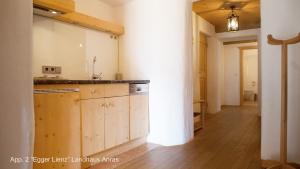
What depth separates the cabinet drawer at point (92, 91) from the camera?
7.02 feet

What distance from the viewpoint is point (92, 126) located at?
2.25m

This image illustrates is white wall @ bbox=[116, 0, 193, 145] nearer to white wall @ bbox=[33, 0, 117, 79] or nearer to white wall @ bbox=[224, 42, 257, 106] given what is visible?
white wall @ bbox=[33, 0, 117, 79]

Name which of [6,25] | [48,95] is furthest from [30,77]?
[48,95]

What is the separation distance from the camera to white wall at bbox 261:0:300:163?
2.19 meters

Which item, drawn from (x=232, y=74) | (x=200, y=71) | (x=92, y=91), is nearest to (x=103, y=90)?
(x=92, y=91)

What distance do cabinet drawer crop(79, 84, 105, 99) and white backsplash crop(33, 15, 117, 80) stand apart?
0.72 metres

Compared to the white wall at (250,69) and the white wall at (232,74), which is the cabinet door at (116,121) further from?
the white wall at (250,69)

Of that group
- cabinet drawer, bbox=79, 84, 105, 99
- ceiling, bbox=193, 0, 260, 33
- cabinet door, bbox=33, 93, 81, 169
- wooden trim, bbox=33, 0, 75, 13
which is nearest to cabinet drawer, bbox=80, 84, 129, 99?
cabinet drawer, bbox=79, 84, 105, 99

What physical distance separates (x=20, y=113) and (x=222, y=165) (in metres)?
1.94

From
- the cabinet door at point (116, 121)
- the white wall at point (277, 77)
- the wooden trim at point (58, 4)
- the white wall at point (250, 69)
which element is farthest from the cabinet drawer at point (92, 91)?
the white wall at point (250, 69)

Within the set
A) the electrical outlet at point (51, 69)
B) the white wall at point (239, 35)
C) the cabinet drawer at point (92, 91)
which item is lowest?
the cabinet drawer at point (92, 91)

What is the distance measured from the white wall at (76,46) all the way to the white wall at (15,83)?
1.33m

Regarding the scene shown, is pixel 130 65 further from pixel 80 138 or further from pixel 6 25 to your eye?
pixel 6 25

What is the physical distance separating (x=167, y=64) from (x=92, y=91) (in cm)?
122
